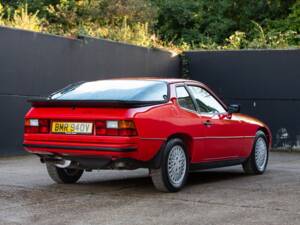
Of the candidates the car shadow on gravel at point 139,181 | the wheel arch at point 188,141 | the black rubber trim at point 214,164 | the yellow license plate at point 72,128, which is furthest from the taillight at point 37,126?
the black rubber trim at point 214,164

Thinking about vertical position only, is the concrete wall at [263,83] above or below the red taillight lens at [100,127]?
above

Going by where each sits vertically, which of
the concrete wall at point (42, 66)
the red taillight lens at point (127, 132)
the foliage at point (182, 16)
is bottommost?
the red taillight lens at point (127, 132)

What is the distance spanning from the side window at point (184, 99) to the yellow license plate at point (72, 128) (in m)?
1.36

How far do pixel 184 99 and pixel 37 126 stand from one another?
1.96 metres

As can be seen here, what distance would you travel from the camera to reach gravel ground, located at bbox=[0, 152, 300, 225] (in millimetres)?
6246

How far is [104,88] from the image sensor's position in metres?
8.43

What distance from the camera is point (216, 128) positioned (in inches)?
349

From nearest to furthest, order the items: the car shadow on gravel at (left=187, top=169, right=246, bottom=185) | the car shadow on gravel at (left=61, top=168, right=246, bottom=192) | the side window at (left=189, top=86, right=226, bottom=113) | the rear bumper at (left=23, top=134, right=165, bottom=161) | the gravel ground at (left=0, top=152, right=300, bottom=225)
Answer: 1. the gravel ground at (left=0, top=152, right=300, bottom=225)
2. the rear bumper at (left=23, top=134, right=165, bottom=161)
3. the car shadow on gravel at (left=61, top=168, right=246, bottom=192)
4. the side window at (left=189, top=86, right=226, bottom=113)
5. the car shadow on gravel at (left=187, top=169, right=246, bottom=185)

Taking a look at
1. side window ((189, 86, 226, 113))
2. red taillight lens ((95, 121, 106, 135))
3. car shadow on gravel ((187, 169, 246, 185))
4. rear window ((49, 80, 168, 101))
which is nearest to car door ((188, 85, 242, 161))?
side window ((189, 86, 226, 113))

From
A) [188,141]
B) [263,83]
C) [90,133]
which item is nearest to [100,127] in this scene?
[90,133]

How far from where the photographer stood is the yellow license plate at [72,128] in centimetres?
765

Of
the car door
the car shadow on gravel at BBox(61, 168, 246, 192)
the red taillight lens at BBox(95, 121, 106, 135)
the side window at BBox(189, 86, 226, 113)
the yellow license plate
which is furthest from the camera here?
the side window at BBox(189, 86, 226, 113)

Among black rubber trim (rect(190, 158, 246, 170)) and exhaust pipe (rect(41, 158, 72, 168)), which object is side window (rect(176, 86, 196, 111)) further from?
exhaust pipe (rect(41, 158, 72, 168))

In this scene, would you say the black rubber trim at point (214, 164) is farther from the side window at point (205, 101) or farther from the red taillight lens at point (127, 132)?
the red taillight lens at point (127, 132)
